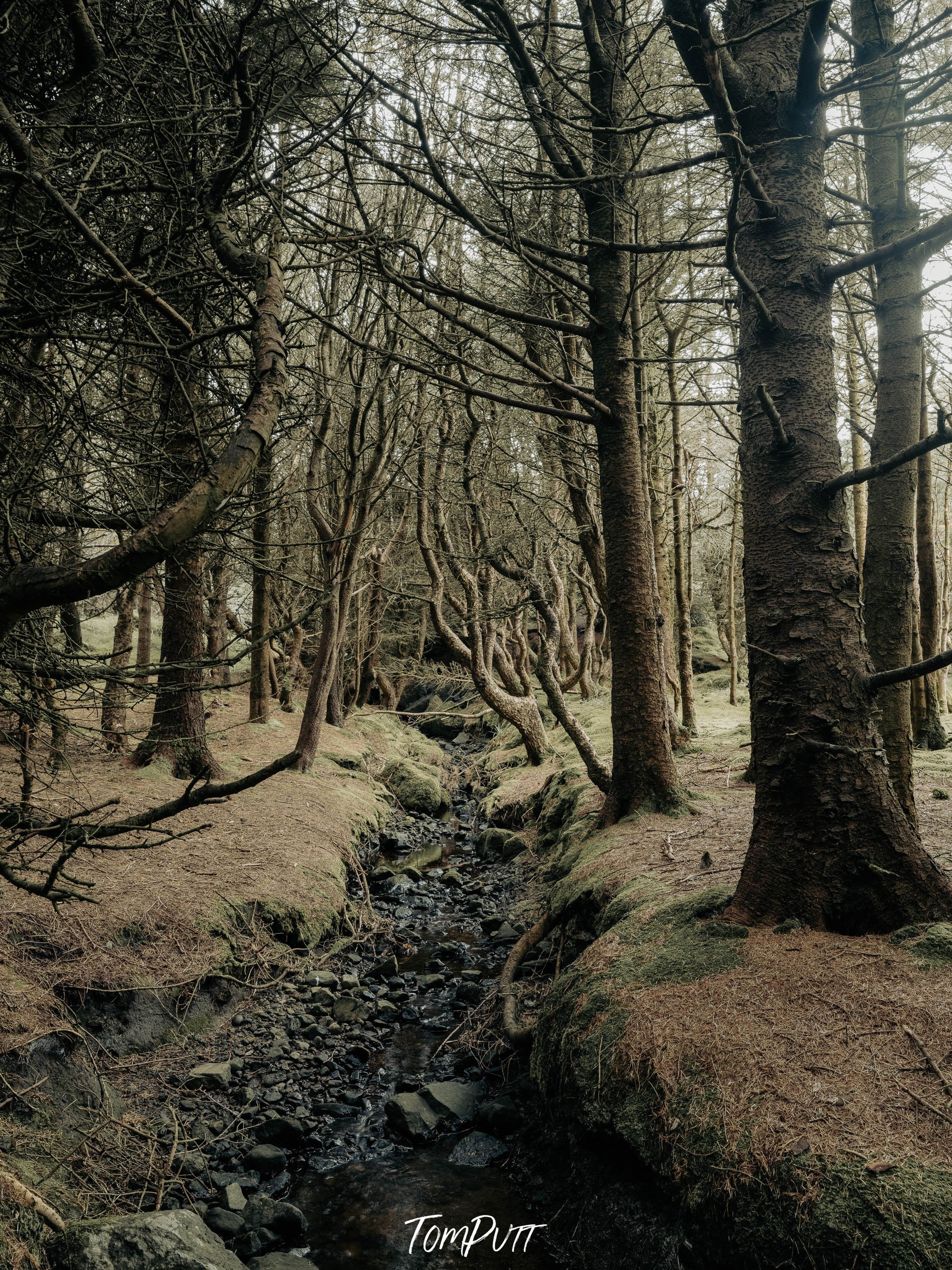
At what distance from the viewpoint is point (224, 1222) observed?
149 inches

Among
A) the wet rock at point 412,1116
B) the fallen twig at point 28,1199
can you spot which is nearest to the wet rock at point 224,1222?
the wet rock at point 412,1116

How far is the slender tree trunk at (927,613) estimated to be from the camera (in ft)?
28.9

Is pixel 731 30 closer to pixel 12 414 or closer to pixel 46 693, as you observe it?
pixel 12 414

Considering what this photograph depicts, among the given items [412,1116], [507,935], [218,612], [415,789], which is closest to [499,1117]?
[412,1116]

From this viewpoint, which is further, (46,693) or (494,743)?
(494,743)

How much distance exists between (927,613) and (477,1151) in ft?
26.0

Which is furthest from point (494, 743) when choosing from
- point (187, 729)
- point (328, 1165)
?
point (328, 1165)

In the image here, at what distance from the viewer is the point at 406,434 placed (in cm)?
1350

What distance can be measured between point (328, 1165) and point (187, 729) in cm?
553

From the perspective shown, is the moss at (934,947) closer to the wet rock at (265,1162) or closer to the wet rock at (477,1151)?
the wet rock at (477,1151)

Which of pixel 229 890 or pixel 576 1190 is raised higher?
pixel 229 890

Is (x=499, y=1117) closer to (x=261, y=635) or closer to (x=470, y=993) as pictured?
(x=470, y=993)

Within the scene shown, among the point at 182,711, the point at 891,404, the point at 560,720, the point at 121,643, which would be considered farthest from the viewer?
the point at 121,643

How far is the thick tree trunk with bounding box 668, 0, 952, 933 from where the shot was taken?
361 centimetres
